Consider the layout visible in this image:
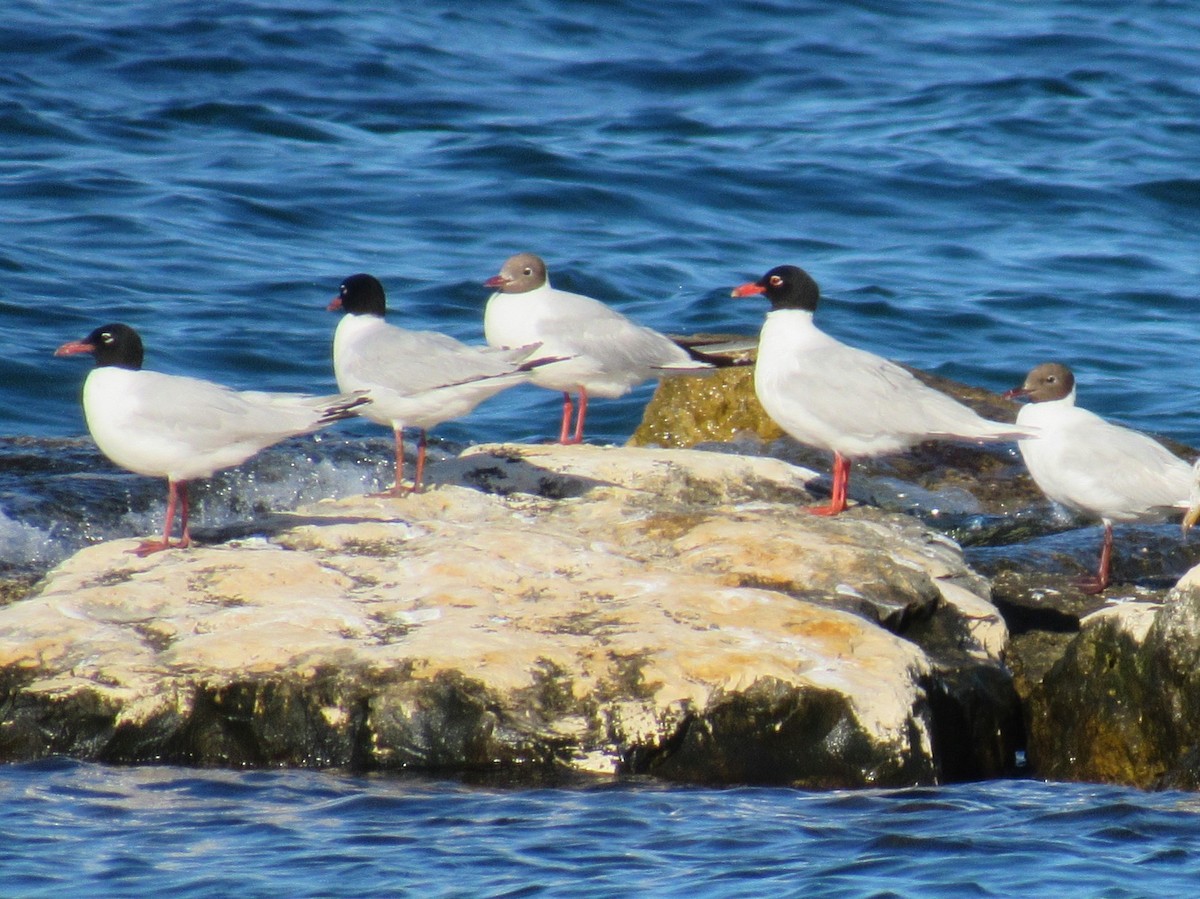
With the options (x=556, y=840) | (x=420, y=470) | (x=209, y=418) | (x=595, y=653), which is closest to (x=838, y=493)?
(x=420, y=470)

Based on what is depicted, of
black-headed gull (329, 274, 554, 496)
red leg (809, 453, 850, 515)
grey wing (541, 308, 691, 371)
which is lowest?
red leg (809, 453, 850, 515)

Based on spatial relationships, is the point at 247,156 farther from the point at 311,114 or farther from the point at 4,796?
the point at 4,796

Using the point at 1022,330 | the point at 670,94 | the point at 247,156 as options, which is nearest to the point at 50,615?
the point at 1022,330

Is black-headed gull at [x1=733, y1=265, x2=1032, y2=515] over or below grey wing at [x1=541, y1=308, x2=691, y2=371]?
below

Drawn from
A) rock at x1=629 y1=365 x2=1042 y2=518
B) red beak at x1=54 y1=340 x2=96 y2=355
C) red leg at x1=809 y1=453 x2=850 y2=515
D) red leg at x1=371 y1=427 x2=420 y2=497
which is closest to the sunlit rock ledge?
red leg at x1=371 y1=427 x2=420 y2=497

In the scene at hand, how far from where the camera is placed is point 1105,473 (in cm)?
867

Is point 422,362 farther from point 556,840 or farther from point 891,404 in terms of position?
point 556,840

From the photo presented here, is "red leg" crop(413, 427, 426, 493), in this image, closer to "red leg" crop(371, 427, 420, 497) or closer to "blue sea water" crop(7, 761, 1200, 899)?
"red leg" crop(371, 427, 420, 497)

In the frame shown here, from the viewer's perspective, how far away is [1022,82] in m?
23.6

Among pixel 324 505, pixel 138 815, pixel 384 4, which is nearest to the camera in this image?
pixel 138 815

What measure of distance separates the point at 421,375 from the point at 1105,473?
352 centimetres

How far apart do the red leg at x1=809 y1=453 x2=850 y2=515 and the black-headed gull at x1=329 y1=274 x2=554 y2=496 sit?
164 cm

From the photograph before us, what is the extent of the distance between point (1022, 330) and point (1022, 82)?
806 cm

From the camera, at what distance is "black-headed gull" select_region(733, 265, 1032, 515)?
29.7ft
